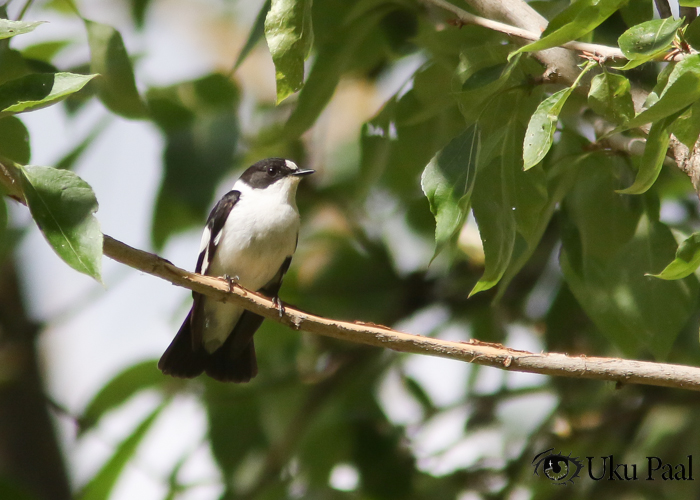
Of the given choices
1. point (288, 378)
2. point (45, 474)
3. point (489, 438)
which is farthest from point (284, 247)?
point (45, 474)

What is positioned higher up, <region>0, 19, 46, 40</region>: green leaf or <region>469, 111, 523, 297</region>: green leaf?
<region>0, 19, 46, 40</region>: green leaf

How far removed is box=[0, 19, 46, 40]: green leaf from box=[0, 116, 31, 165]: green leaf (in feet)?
1.77

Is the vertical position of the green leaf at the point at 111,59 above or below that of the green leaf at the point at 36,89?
below

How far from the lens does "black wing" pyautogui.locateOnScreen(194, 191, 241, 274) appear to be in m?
4.53

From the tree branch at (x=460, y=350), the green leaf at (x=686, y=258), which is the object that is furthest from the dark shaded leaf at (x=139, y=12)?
the green leaf at (x=686, y=258)

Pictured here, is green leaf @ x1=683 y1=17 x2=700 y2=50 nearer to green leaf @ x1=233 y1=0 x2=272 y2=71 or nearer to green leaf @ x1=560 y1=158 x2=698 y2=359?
green leaf @ x1=560 y1=158 x2=698 y2=359

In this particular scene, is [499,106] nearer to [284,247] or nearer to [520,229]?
[520,229]

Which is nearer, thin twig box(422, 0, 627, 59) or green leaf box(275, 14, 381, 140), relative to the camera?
thin twig box(422, 0, 627, 59)

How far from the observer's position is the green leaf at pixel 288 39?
1.83 metres

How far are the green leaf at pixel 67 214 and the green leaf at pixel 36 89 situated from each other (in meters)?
0.14

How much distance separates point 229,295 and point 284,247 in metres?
2.21

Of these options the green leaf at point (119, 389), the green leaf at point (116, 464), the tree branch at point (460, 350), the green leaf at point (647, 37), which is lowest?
the green leaf at point (116, 464)

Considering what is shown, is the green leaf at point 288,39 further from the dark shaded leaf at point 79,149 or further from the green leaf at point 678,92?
the dark shaded leaf at point 79,149

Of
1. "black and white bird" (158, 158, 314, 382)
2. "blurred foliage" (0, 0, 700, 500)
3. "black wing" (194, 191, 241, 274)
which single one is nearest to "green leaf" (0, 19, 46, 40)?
"blurred foliage" (0, 0, 700, 500)
